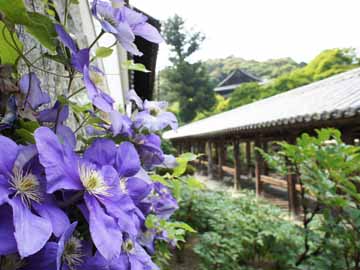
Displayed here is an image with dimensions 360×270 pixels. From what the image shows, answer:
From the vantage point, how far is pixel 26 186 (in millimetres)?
314

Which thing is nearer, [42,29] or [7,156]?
[7,156]

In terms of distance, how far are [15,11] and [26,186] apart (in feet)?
0.71

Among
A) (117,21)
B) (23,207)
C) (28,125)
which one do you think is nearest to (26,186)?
(23,207)

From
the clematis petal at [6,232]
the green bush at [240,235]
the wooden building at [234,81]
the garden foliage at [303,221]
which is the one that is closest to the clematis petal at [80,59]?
the clematis petal at [6,232]

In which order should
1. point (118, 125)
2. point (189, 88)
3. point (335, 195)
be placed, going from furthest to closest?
point (189, 88)
point (335, 195)
point (118, 125)

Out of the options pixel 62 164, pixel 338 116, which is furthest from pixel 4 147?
pixel 338 116

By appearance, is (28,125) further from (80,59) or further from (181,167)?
(181,167)

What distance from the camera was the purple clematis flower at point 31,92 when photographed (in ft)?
1.51

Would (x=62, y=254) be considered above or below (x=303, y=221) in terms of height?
above

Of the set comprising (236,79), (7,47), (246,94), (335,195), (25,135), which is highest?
(236,79)

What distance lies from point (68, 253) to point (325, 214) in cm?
193

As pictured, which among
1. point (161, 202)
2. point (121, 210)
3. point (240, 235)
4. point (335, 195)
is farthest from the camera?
point (240, 235)

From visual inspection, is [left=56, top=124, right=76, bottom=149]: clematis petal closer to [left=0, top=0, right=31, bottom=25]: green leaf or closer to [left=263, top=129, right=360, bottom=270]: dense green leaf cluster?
[left=0, top=0, right=31, bottom=25]: green leaf

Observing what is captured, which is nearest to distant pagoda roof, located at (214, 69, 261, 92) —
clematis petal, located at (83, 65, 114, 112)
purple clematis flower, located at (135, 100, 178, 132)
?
purple clematis flower, located at (135, 100, 178, 132)
